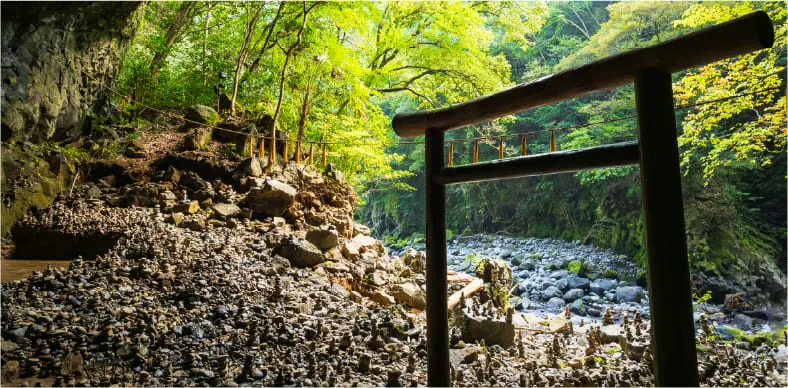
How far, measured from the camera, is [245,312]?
386 centimetres

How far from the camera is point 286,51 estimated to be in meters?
8.34

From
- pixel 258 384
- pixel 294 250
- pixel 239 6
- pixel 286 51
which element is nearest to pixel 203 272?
pixel 294 250

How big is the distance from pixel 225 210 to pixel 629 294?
31.5ft

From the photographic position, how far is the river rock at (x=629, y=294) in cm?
912

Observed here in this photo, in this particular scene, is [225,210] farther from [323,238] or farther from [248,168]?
[323,238]

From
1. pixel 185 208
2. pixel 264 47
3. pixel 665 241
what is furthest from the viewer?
pixel 264 47

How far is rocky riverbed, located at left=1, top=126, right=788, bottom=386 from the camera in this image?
9.37 ft

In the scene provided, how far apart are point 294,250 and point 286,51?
502 cm

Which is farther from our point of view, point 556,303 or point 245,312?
point 556,303

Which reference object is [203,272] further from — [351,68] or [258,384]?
[351,68]

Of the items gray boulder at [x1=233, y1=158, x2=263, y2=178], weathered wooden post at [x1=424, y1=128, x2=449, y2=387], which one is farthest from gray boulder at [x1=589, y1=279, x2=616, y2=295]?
gray boulder at [x1=233, y1=158, x2=263, y2=178]

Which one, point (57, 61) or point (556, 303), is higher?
point (57, 61)

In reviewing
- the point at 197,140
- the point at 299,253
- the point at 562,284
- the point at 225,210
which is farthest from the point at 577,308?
the point at 197,140

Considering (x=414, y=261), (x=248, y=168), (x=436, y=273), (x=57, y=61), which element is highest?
(x=57, y=61)
